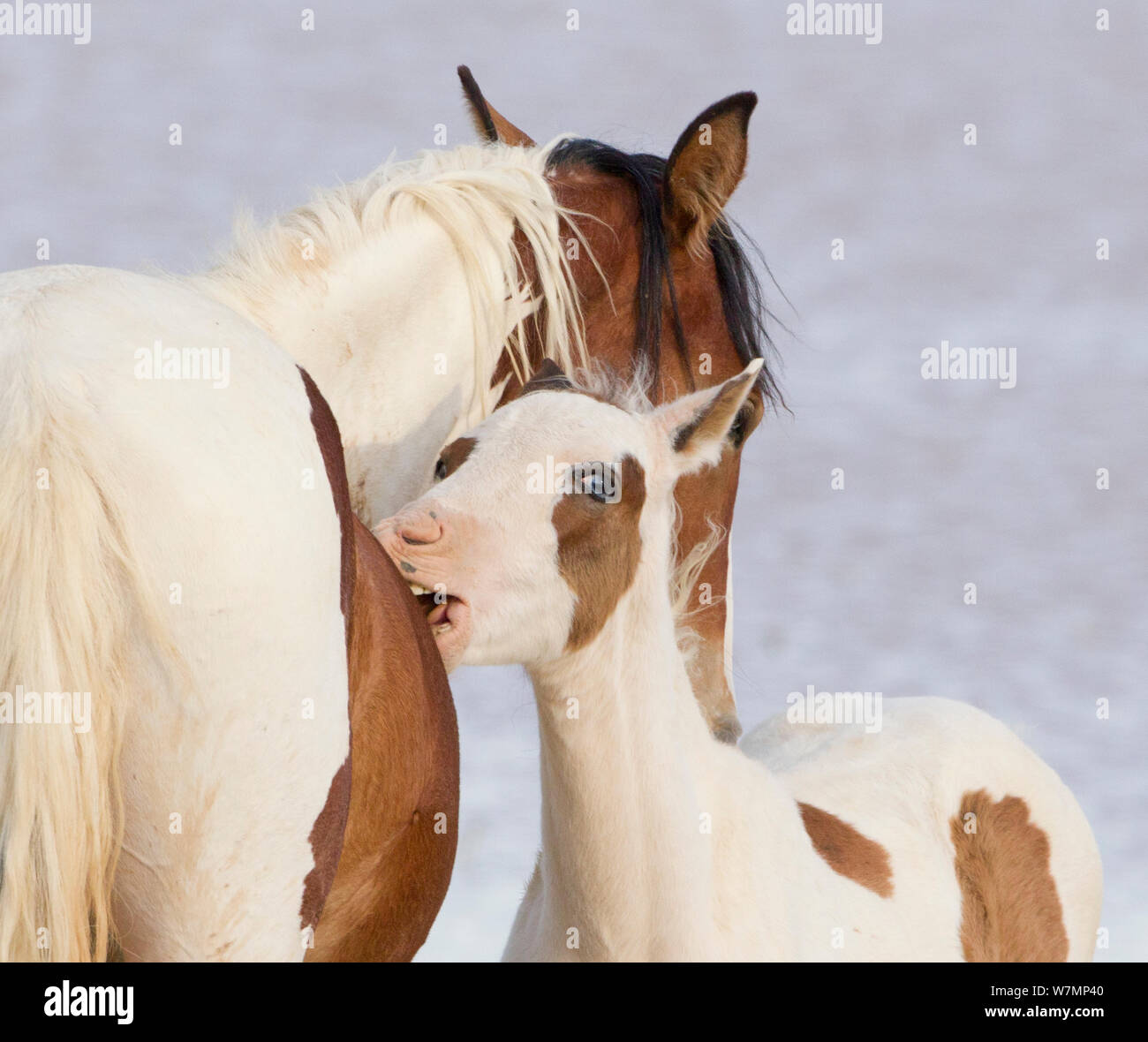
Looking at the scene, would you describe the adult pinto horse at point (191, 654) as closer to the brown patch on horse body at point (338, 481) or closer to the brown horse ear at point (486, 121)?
the brown patch on horse body at point (338, 481)

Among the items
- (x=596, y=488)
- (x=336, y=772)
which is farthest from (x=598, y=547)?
(x=336, y=772)

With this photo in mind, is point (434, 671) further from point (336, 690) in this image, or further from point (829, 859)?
point (829, 859)

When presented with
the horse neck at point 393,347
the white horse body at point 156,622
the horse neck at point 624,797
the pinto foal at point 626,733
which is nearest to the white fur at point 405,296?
the horse neck at point 393,347

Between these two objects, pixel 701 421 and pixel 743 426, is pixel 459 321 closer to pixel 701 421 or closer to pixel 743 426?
pixel 701 421

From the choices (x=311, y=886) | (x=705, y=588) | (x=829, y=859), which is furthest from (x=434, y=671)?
(x=829, y=859)

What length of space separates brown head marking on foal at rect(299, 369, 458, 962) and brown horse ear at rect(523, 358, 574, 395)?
749 mm

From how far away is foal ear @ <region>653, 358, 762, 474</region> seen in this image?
3.00m

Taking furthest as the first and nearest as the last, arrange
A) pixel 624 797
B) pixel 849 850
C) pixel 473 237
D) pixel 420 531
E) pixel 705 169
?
pixel 849 850
pixel 705 169
pixel 473 237
pixel 624 797
pixel 420 531

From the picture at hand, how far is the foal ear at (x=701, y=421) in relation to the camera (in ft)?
9.85

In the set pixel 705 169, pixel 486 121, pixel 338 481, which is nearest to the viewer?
pixel 338 481

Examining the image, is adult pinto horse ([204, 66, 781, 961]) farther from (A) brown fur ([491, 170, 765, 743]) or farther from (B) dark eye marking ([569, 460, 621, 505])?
(B) dark eye marking ([569, 460, 621, 505])

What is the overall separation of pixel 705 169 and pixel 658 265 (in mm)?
279

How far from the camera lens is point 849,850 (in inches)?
141

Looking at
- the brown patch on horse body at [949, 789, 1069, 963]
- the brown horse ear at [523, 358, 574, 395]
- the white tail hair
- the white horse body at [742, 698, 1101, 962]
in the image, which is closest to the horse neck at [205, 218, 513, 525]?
the brown horse ear at [523, 358, 574, 395]
